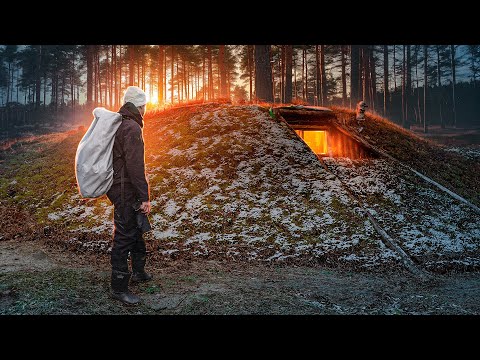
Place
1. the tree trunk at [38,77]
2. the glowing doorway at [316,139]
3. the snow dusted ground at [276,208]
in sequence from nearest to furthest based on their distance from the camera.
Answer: the snow dusted ground at [276,208]
the glowing doorway at [316,139]
the tree trunk at [38,77]

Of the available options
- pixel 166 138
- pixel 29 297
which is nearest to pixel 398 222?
pixel 29 297

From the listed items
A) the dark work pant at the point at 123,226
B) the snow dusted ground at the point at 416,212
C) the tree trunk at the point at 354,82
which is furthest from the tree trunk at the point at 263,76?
the dark work pant at the point at 123,226

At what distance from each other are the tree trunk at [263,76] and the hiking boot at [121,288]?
36.8 feet

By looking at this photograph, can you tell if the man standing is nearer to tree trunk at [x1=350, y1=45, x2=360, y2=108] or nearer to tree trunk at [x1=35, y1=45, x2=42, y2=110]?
tree trunk at [x1=350, y1=45, x2=360, y2=108]

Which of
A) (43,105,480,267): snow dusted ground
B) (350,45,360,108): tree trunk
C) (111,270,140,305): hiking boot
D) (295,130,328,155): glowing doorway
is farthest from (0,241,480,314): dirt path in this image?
(350,45,360,108): tree trunk

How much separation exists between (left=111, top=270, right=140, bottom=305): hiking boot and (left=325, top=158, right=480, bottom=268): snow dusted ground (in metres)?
5.03

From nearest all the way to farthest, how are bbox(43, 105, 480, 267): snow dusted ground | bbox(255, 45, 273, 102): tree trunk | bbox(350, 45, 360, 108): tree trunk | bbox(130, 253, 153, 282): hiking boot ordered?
bbox(130, 253, 153, 282): hiking boot
bbox(43, 105, 480, 267): snow dusted ground
bbox(255, 45, 273, 102): tree trunk
bbox(350, 45, 360, 108): tree trunk

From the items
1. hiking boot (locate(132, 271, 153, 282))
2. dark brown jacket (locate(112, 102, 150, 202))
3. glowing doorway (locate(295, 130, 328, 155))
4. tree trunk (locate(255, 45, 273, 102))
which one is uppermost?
tree trunk (locate(255, 45, 273, 102))

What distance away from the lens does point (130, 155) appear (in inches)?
144

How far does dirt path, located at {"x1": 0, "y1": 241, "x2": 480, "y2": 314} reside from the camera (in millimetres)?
3672

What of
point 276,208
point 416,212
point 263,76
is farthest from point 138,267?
point 263,76

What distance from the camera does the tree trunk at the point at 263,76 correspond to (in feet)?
44.6

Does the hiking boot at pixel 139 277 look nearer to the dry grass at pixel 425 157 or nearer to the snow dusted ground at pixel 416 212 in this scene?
the snow dusted ground at pixel 416 212

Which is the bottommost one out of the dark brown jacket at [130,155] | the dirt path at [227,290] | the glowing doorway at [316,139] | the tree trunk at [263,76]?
the dirt path at [227,290]
